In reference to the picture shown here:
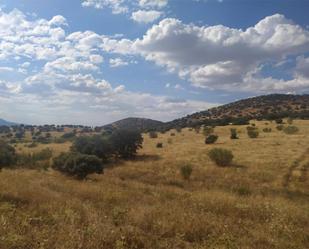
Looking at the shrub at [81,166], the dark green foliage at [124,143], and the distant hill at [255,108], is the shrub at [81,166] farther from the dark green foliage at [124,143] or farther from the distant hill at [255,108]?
the distant hill at [255,108]

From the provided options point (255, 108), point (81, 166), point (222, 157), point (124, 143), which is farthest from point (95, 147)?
point (255, 108)

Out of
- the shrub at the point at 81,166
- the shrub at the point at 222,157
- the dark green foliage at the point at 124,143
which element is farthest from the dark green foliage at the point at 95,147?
the shrub at the point at 222,157

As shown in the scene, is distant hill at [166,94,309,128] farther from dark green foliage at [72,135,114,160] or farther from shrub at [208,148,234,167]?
shrub at [208,148,234,167]

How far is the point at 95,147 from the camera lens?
50656 mm

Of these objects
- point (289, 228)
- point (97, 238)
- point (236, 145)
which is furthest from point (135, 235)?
point (236, 145)

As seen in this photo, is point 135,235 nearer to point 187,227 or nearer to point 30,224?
point 187,227

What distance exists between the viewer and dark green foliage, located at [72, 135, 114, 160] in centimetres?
5016

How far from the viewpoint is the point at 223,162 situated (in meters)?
40.5

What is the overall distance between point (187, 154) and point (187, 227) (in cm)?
4135

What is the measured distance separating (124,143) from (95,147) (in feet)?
17.4

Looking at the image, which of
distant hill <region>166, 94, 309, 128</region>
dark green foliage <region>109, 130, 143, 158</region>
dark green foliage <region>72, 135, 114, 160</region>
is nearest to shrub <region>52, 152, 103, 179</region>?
dark green foliage <region>72, 135, 114, 160</region>

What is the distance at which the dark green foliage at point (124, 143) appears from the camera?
5384 cm

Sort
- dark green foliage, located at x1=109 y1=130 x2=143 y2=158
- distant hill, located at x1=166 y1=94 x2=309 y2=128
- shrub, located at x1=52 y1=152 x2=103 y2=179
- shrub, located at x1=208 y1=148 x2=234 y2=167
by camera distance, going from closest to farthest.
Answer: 1. shrub, located at x1=52 y1=152 x2=103 y2=179
2. shrub, located at x1=208 y1=148 x2=234 y2=167
3. dark green foliage, located at x1=109 y1=130 x2=143 y2=158
4. distant hill, located at x1=166 y1=94 x2=309 y2=128

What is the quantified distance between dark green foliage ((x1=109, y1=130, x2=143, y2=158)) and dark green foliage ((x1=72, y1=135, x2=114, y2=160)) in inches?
43.9
